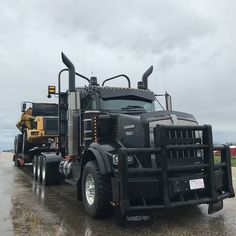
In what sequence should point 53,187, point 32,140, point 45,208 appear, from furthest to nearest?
point 32,140, point 53,187, point 45,208

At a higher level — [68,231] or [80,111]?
[80,111]

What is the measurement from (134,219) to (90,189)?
1.36 m

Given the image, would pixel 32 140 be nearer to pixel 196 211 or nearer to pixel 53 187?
pixel 53 187

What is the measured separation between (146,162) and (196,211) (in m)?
2.03

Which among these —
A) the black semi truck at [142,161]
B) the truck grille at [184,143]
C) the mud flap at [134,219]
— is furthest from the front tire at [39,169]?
the truck grille at [184,143]

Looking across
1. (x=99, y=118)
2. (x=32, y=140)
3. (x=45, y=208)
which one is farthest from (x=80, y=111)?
(x=32, y=140)

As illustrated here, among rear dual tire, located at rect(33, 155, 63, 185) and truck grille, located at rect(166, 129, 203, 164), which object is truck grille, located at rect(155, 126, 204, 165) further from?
rear dual tire, located at rect(33, 155, 63, 185)

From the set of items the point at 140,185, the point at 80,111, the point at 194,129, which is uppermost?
the point at 80,111

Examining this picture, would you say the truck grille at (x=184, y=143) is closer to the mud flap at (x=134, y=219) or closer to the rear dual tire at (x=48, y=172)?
the mud flap at (x=134, y=219)

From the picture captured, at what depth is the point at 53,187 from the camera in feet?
38.0

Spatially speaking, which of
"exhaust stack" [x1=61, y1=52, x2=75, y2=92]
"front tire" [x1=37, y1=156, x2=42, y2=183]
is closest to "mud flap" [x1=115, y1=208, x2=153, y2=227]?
"exhaust stack" [x1=61, y1=52, x2=75, y2=92]

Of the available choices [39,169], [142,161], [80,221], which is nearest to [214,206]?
[142,161]

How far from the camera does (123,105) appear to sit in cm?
842

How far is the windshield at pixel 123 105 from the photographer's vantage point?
8.25 m
